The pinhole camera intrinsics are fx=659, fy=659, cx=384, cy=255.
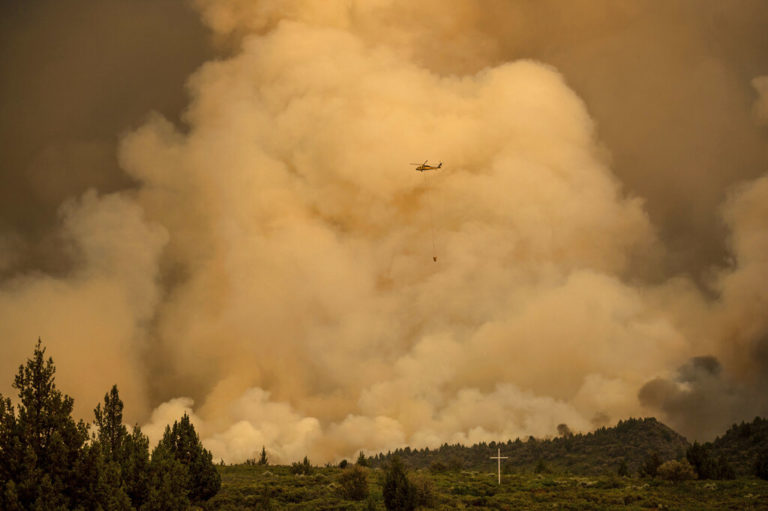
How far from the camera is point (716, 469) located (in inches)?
3986

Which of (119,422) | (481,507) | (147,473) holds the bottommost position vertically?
(481,507)

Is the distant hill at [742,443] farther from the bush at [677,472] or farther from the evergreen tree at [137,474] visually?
the evergreen tree at [137,474]

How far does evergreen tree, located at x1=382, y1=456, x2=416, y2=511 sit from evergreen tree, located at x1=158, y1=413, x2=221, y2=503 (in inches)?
739

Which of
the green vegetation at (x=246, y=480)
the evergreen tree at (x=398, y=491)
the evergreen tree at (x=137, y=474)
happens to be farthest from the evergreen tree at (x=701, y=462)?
the evergreen tree at (x=137, y=474)

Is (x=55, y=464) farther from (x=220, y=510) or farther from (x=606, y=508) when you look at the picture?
(x=606, y=508)

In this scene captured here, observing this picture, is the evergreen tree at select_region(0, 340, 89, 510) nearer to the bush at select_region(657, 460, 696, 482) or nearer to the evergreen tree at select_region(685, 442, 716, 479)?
the bush at select_region(657, 460, 696, 482)

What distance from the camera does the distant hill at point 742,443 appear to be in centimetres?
13988

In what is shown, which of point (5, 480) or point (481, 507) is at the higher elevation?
point (5, 480)

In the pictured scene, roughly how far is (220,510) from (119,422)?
22282mm

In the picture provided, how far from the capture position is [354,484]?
88.7 metres

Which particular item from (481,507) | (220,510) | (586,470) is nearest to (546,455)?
(586,470)

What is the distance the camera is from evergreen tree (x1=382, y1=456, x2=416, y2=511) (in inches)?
2817

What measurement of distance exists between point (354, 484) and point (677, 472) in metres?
49.5

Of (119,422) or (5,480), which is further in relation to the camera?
(119,422)
